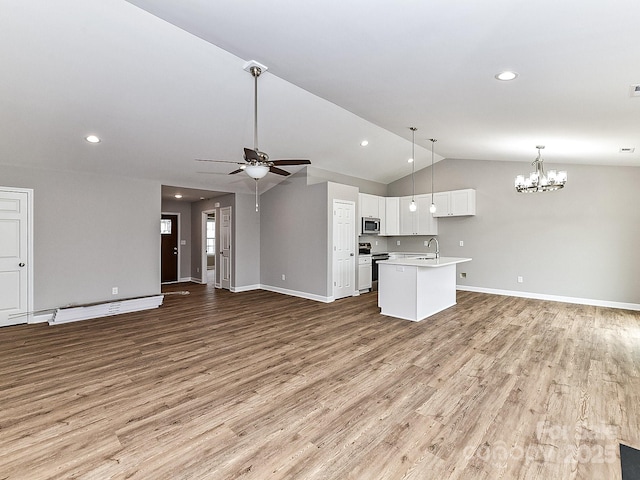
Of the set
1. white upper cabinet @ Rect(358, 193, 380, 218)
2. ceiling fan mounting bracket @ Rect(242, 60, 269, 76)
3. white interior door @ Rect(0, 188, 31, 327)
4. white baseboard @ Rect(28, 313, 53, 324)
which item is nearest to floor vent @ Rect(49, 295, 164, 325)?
white baseboard @ Rect(28, 313, 53, 324)

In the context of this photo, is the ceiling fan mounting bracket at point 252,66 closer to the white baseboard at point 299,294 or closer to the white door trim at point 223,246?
the white baseboard at point 299,294

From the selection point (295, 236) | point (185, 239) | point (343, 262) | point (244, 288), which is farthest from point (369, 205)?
point (185, 239)

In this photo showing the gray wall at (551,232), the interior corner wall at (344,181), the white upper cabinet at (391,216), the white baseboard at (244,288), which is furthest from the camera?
the white upper cabinet at (391,216)

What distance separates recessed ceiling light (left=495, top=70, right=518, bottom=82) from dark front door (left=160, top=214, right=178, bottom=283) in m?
8.67

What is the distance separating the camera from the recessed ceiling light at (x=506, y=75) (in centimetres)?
270

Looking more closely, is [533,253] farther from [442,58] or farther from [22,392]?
[22,392]

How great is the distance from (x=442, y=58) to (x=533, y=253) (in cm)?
562

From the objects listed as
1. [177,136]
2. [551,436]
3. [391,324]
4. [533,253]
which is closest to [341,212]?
[391,324]

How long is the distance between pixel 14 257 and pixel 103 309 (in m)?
1.47

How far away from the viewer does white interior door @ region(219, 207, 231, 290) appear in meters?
7.92

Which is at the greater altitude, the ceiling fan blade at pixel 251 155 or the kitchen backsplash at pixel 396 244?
the ceiling fan blade at pixel 251 155

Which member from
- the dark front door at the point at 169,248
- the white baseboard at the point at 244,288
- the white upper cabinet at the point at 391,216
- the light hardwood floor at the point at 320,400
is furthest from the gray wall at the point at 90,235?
the white upper cabinet at the point at 391,216

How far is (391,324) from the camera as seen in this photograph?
4.84 m

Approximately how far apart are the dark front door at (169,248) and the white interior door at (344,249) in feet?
17.2
